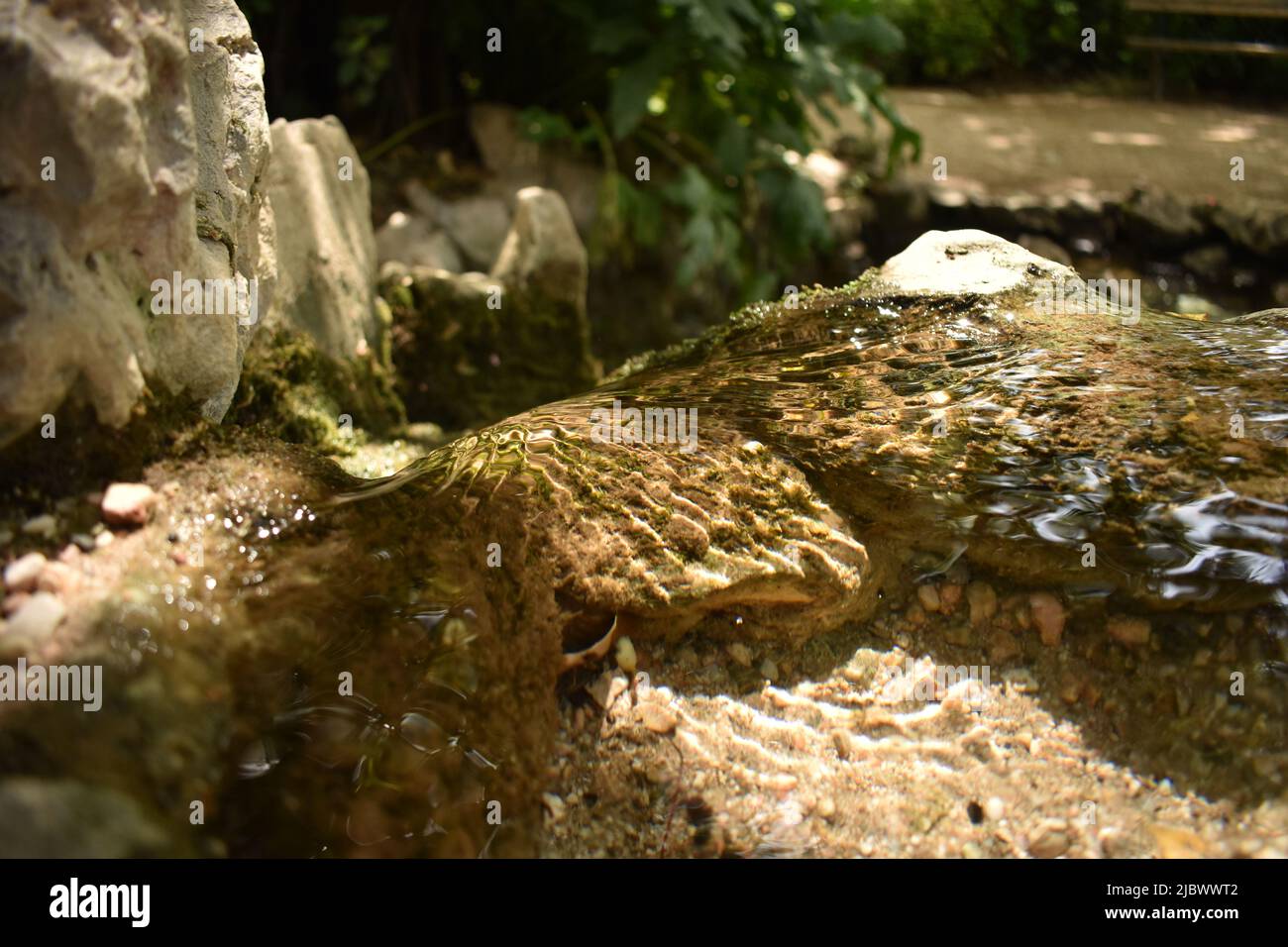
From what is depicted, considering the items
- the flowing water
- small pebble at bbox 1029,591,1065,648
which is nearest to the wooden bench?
the flowing water

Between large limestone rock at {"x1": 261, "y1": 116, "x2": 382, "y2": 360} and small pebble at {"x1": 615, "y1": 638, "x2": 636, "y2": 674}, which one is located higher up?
large limestone rock at {"x1": 261, "y1": 116, "x2": 382, "y2": 360}

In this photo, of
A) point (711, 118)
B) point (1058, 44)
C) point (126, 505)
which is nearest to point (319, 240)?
→ point (126, 505)

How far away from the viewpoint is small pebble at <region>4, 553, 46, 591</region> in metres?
1.86

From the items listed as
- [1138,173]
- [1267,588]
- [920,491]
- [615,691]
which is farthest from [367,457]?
[1138,173]

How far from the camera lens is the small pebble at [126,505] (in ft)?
6.63

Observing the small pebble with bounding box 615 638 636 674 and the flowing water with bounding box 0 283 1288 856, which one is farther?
the small pebble with bounding box 615 638 636 674

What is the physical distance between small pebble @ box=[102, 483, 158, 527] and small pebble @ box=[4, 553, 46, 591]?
0.54 ft

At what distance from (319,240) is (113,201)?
1.75 metres

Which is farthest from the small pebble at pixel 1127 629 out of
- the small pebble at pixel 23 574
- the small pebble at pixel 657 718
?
the small pebble at pixel 23 574

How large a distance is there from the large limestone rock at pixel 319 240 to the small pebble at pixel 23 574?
162 cm

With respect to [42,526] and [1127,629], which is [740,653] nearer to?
[1127,629]

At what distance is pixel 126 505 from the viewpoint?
2027mm

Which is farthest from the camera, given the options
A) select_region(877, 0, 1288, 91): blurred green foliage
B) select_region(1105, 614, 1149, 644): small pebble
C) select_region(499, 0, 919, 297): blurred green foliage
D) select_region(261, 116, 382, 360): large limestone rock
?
select_region(877, 0, 1288, 91): blurred green foliage

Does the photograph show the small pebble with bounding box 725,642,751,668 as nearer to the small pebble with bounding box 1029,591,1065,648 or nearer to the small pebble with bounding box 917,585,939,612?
the small pebble with bounding box 917,585,939,612
